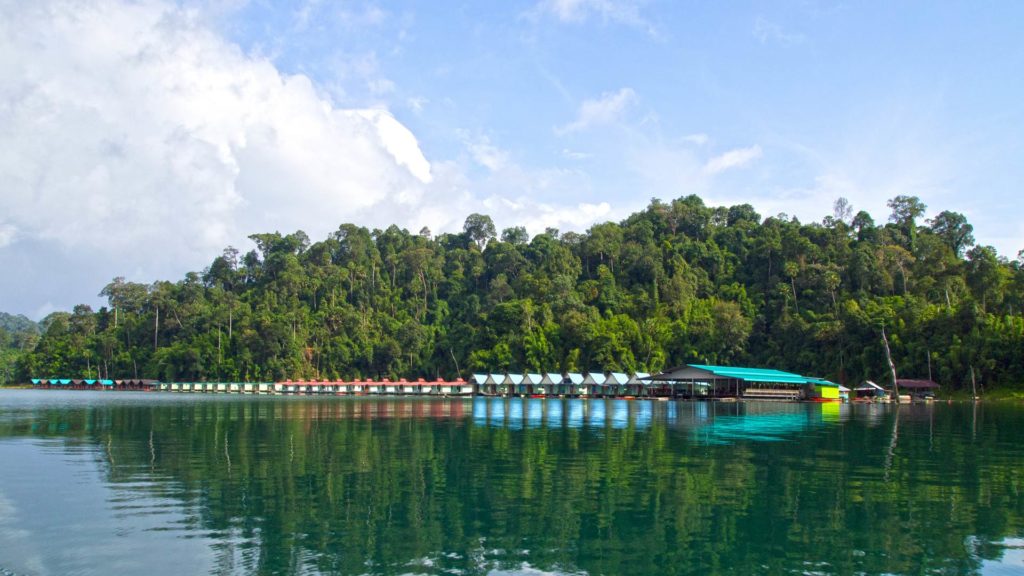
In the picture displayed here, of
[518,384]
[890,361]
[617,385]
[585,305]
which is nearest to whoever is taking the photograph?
[890,361]

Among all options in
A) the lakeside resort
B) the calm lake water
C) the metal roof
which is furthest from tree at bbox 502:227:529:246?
the calm lake water

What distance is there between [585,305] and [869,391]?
43672 mm

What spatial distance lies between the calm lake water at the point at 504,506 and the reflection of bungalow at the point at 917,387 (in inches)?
2051

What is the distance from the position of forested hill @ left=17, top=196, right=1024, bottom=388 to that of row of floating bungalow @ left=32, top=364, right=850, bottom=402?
4.49m

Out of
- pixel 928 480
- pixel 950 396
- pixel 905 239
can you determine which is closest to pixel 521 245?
pixel 905 239

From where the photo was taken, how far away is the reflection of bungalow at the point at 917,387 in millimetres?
77500

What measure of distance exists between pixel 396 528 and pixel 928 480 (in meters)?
14.5

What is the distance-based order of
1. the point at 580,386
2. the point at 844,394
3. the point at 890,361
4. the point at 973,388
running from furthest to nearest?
the point at 580,386 → the point at 844,394 → the point at 890,361 → the point at 973,388

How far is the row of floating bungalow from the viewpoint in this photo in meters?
78.4

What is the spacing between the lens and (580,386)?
308ft

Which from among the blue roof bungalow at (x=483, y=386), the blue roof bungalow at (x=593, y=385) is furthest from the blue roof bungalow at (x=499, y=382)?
the blue roof bungalow at (x=593, y=385)

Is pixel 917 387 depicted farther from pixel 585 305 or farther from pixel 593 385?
pixel 585 305

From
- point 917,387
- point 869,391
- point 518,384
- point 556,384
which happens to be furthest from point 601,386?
point 917,387

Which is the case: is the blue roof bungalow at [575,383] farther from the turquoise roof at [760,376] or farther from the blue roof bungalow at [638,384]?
the turquoise roof at [760,376]
